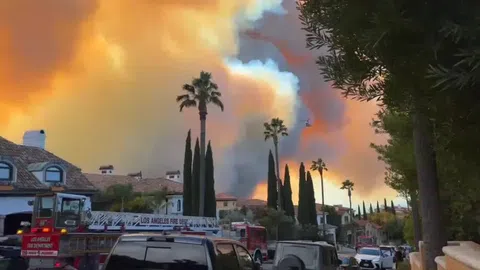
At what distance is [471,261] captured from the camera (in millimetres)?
5094

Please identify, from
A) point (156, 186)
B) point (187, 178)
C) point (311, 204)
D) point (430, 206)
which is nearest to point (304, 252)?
point (430, 206)

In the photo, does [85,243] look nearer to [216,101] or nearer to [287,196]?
[216,101]

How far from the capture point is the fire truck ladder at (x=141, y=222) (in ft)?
88.0

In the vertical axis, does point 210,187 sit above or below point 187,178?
below

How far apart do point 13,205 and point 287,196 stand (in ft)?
159

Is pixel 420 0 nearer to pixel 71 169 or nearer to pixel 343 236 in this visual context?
pixel 71 169

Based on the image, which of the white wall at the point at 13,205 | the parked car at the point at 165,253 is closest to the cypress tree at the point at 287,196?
the white wall at the point at 13,205

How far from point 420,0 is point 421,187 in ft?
18.0

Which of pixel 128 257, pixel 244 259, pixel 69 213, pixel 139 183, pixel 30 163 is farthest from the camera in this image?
pixel 139 183

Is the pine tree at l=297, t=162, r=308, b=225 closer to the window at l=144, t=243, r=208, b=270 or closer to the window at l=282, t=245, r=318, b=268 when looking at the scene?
the window at l=282, t=245, r=318, b=268

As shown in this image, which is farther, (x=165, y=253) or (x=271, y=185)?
(x=271, y=185)

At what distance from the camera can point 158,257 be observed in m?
7.36

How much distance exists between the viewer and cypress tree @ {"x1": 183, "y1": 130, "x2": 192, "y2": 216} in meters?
57.6

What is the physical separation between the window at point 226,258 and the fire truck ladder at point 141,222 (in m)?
17.8
